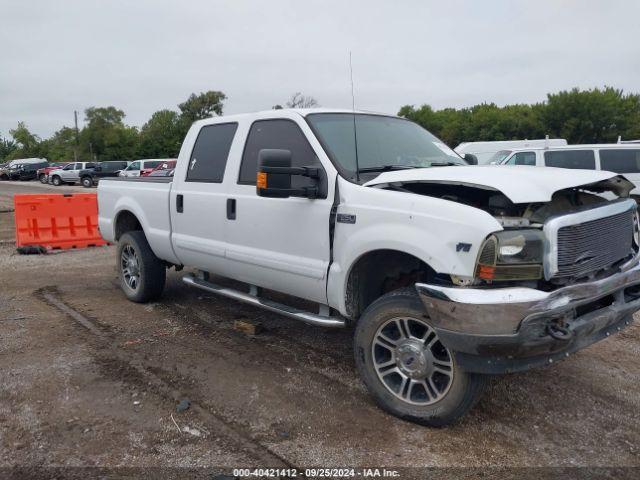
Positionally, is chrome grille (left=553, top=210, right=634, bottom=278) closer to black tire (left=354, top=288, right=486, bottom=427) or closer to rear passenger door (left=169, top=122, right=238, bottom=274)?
black tire (left=354, top=288, right=486, bottom=427)

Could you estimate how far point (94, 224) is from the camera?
1055 cm

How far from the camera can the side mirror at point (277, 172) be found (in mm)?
3617

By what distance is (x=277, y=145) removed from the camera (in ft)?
14.6

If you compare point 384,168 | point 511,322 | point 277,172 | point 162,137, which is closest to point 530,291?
point 511,322

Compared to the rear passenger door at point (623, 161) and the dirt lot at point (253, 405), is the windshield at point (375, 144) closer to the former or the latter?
the dirt lot at point (253, 405)

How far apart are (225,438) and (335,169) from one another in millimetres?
1906

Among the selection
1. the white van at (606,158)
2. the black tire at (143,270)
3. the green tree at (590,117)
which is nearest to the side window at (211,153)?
the black tire at (143,270)

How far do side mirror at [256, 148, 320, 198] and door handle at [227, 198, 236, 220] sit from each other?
3.12 feet

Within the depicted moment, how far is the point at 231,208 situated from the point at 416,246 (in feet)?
6.53

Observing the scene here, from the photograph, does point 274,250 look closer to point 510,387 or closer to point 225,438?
point 225,438

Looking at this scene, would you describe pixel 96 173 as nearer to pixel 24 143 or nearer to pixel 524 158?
pixel 524 158

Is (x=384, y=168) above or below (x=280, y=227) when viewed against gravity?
above

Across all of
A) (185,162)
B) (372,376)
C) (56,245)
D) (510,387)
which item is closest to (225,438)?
(372,376)

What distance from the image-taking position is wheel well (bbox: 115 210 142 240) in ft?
21.4
